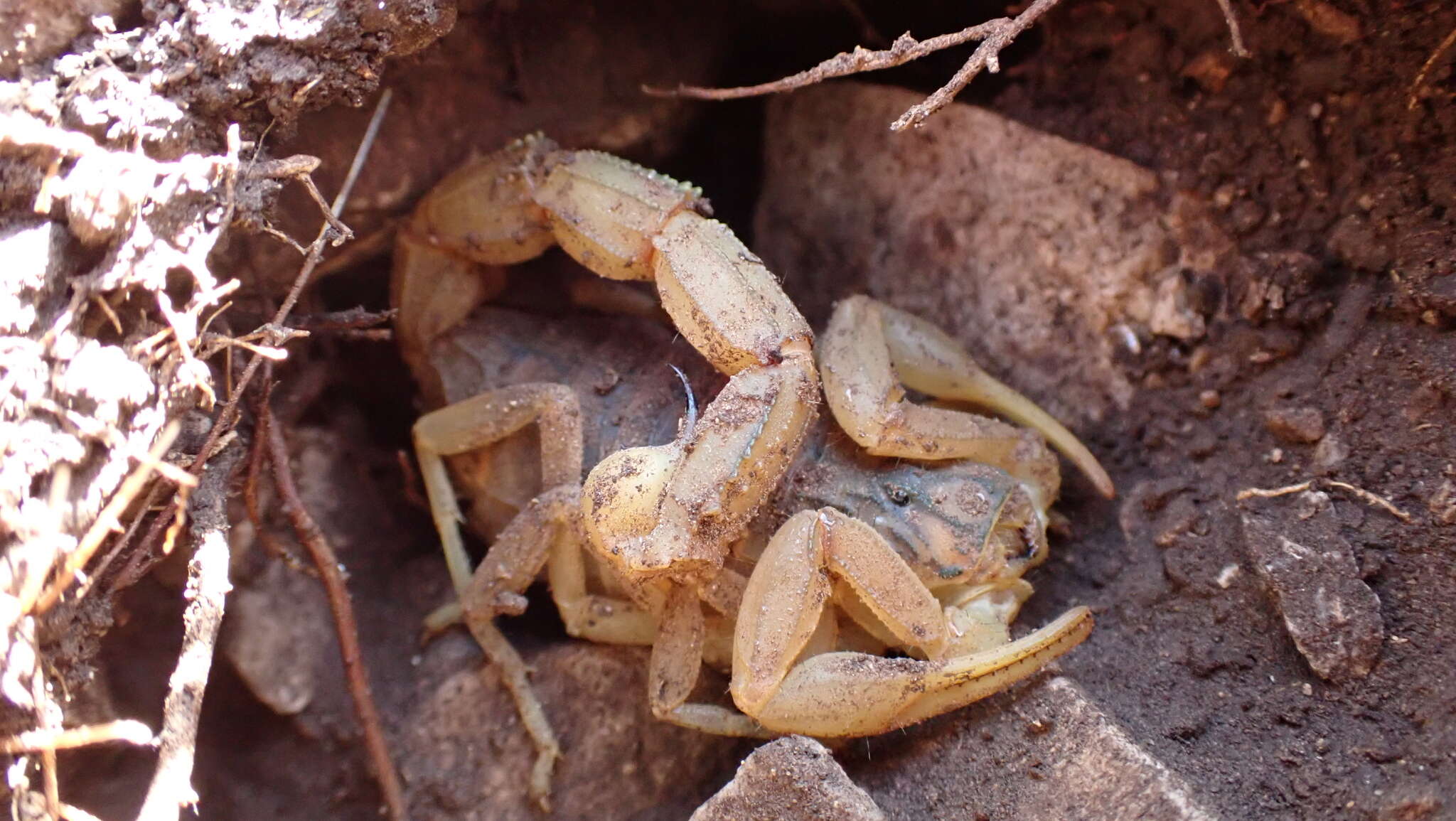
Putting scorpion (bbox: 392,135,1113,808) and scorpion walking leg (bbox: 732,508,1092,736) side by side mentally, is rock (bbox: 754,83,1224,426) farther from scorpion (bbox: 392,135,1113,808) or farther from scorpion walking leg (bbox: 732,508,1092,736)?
scorpion walking leg (bbox: 732,508,1092,736)

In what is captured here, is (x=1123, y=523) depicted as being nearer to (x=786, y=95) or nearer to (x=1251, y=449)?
(x=1251, y=449)

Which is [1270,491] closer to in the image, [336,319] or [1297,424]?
[1297,424]

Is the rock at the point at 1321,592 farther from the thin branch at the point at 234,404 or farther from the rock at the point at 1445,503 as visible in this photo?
the thin branch at the point at 234,404

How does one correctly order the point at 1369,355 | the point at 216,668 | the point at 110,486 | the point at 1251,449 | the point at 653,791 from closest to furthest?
the point at 110,486 → the point at 1369,355 → the point at 1251,449 → the point at 653,791 → the point at 216,668

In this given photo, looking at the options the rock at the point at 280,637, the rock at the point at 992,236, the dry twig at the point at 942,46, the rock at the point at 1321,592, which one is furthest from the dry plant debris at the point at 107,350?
the rock at the point at 1321,592

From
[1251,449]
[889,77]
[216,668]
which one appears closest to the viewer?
[1251,449]

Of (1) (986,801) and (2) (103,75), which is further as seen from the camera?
(1) (986,801)

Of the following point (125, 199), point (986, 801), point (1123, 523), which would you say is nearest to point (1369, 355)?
point (1123, 523)

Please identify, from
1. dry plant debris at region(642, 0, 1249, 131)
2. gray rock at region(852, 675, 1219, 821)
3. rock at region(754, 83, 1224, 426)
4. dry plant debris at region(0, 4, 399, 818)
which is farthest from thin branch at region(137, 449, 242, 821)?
rock at region(754, 83, 1224, 426)

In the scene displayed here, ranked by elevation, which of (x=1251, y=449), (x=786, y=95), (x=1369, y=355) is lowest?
(x=1251, y=449)
